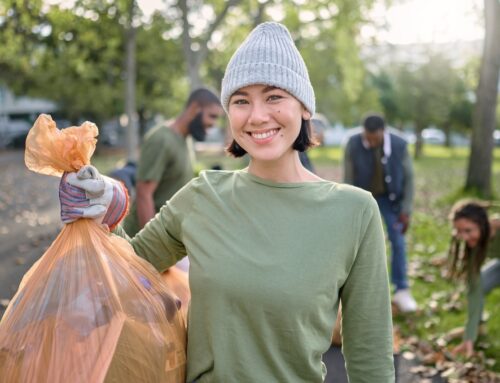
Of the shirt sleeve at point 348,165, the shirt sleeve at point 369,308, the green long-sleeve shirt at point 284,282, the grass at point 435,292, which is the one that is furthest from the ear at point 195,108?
the shirt sleeve at point 369,308

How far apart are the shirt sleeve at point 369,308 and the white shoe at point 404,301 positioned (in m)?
4.25

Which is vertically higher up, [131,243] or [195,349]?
[131,243]

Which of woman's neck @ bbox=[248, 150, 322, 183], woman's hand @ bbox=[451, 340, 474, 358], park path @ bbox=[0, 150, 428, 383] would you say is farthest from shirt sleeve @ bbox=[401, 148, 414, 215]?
woman's neck @ bbox=[248, 150, 322, 183]

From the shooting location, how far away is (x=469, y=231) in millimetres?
4578

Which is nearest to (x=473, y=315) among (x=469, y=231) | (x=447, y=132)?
(x=469, y=231)

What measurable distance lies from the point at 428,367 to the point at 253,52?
363 cm

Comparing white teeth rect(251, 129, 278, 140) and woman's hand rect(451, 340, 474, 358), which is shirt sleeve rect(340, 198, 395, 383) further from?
woman's hand rect(451, 340, 474, 358)

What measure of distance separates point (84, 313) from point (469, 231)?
144 inches

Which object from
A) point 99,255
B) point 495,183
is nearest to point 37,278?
point 99,255

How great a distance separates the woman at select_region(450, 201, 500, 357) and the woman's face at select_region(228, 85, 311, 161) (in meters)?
3.20

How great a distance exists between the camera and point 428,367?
4605mm

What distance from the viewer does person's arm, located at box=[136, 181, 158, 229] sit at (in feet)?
13.7

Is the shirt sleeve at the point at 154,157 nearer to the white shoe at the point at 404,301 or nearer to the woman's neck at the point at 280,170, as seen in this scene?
the woman's neck at the point at 280,170

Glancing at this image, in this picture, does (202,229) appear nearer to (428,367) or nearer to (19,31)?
(428,367)
